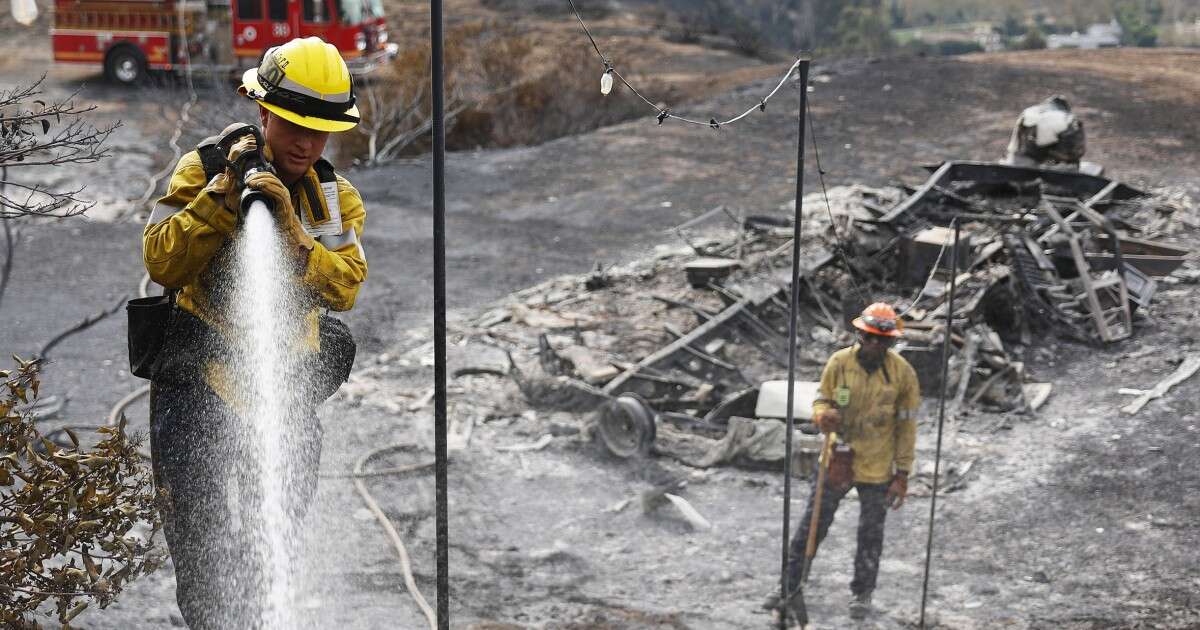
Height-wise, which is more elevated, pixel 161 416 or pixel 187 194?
pixel 187 194

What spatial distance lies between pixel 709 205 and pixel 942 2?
124 ft

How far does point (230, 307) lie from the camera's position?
3.27 metres

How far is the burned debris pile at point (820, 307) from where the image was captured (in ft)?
31.4

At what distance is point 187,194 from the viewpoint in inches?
127

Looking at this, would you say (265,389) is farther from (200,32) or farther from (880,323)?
(200,32)

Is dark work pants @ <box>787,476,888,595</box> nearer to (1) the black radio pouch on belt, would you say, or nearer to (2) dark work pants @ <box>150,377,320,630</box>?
(2) dark work pants @ <box>150,377,320,630</box>

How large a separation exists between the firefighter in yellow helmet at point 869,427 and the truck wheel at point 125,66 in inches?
791

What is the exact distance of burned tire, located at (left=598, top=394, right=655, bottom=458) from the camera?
29.1 ft

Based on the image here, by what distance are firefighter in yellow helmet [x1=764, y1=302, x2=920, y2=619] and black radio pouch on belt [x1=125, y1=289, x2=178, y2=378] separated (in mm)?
4504

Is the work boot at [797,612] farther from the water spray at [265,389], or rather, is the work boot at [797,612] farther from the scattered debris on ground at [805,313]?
the water spray at [265,389]

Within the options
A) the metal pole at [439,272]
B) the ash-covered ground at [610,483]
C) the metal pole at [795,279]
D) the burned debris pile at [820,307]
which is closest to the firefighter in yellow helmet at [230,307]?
the metal pole at [439,272]

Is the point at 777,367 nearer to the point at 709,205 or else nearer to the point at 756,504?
the point at 756,504

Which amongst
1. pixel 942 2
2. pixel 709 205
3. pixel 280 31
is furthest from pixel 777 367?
pixel 942 2

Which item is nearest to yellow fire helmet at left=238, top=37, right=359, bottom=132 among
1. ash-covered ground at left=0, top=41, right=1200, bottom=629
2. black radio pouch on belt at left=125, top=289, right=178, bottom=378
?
black radio pouch on belt at left=125, top=289, right=178, bottom=378
